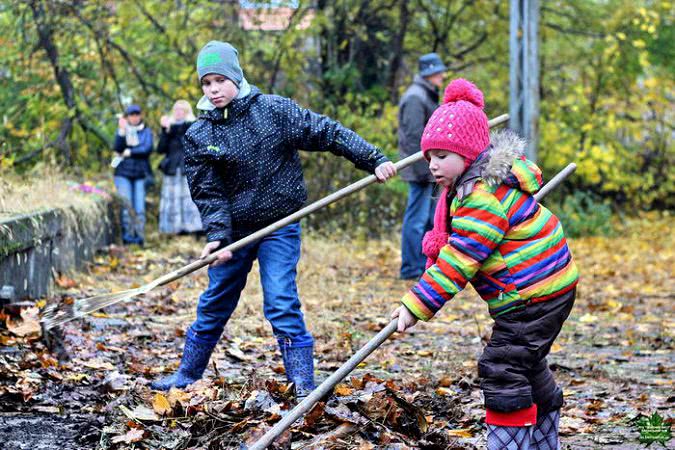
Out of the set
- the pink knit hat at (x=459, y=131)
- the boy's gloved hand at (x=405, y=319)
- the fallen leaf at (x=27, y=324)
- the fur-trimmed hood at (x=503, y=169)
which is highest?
the pink knit hat at (x=459, y=131)

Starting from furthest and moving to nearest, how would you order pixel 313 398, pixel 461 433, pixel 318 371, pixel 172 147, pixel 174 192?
pixel 174 192 < pixel 172 147 < pixel 318 371 < pixel 461 433 < pixel 313 398

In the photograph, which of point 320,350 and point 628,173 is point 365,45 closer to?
point 628,173

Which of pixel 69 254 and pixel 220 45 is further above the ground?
pixel 220 45

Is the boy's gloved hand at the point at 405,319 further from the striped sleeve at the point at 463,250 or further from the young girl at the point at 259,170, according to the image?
the young girl at the point at 259,170

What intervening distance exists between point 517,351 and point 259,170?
1729 mm

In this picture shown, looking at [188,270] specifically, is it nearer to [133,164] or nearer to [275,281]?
[275,281]

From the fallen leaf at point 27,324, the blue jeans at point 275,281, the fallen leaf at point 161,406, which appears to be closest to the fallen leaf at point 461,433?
the blue jeans at point 275,281

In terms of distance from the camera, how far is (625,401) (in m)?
5.08

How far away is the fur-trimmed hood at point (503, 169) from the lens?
3.56 meters

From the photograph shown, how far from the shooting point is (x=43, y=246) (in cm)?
782

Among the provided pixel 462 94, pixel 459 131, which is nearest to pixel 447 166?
pixel 459 131

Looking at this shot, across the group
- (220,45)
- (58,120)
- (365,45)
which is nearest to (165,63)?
(58,120)

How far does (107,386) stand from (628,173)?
554 inches

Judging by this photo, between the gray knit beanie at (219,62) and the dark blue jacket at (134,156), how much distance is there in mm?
7422
